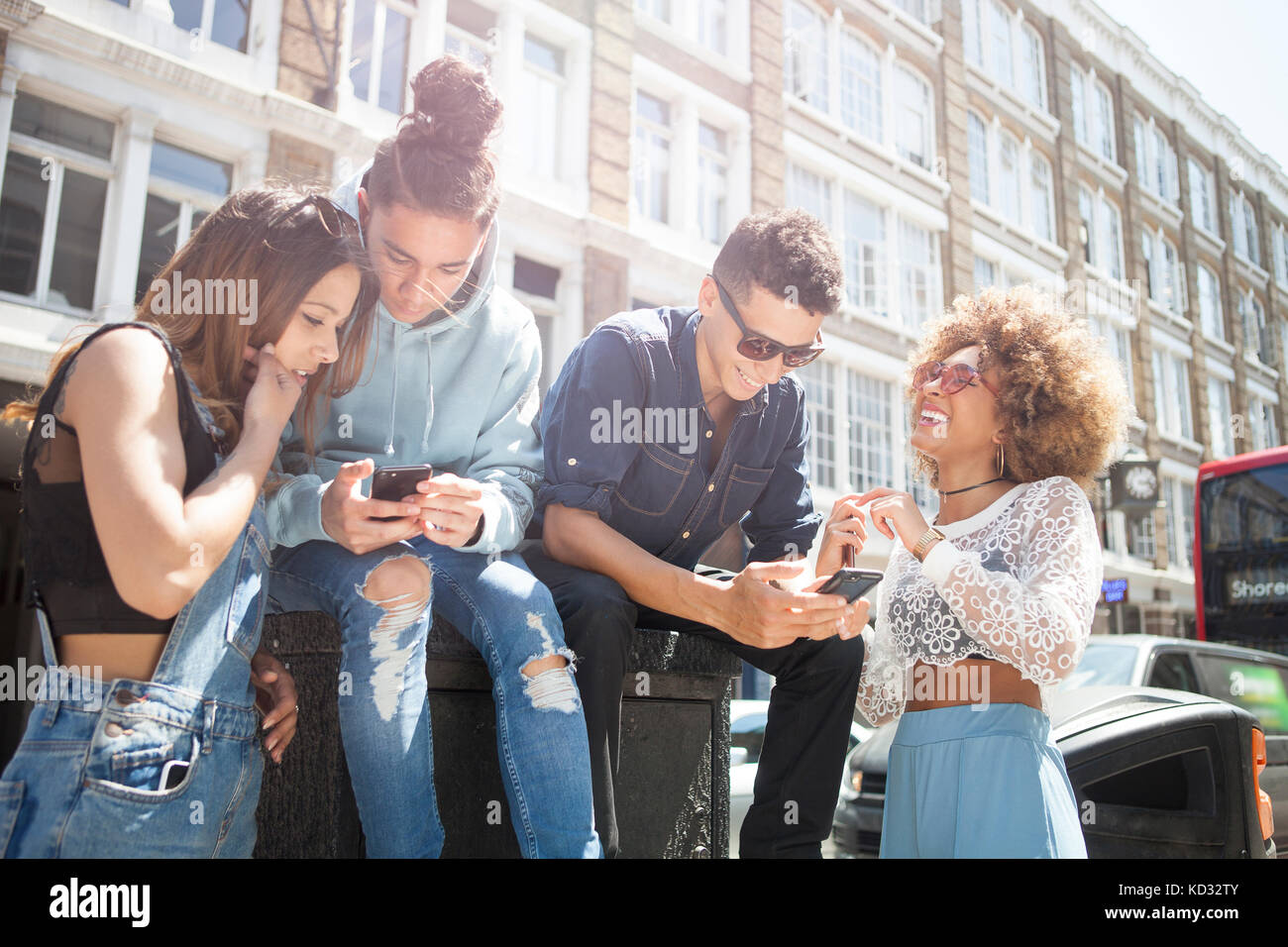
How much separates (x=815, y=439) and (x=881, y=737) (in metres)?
10.2

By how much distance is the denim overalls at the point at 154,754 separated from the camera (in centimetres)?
152

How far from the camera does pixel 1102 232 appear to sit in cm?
2272

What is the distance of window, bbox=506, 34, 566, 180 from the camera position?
1229 cm

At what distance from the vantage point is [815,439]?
52.3 ft

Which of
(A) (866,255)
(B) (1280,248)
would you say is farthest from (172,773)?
(B) (1280,248)

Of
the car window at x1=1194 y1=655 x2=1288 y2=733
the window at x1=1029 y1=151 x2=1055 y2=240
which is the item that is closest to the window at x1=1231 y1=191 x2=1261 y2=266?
the window at x1=1029 y1=151 x2=1055 y2=240

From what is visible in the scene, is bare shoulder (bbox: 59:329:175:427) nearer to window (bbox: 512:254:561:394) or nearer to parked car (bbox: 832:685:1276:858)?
parked car (bbox: 832:685:1276:858)

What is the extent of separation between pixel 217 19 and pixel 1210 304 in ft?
82.5

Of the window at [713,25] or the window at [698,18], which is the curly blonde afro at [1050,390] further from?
the window at [713,25]

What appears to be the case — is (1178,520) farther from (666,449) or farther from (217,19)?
(666,449)

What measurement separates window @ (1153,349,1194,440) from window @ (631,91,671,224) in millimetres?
15309

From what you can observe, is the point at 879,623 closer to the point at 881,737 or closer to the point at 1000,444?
the point at 1000,444

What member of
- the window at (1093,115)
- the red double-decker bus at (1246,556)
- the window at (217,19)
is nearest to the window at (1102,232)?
the window at (1093,115)

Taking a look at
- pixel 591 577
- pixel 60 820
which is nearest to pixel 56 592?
pixel 60 820
